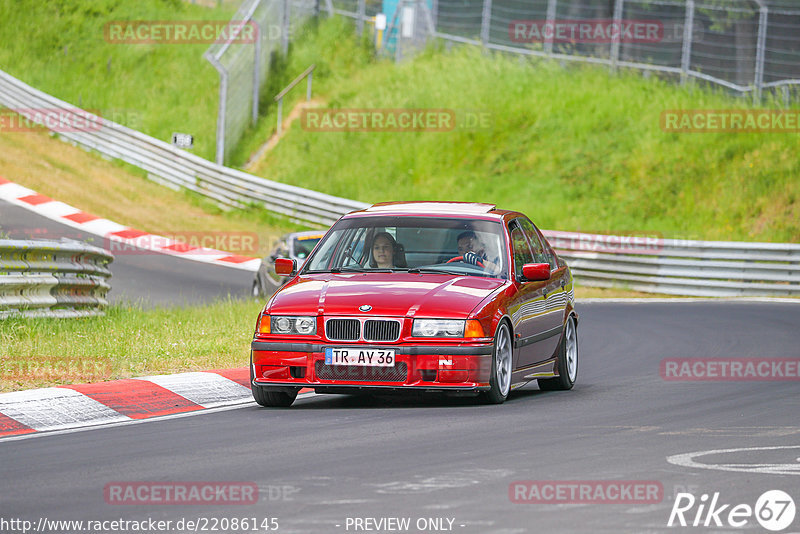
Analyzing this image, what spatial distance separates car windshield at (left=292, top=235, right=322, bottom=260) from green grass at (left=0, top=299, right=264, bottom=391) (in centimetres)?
425

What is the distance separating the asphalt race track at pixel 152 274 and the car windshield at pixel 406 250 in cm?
886

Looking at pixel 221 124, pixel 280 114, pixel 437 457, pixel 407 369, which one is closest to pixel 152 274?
pixel 221 124

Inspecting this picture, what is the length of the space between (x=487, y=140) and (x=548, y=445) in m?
29.2

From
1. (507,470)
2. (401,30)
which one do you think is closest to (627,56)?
(401,30)

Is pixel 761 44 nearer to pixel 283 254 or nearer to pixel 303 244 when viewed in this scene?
pixel 303 244

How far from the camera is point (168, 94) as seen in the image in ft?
142

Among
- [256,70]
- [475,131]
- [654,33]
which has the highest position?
[654,33]

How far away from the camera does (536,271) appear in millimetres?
10531

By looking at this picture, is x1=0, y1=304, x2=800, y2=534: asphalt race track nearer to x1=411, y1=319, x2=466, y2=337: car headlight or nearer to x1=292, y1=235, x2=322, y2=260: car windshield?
x1=411, y1=319, x2=466, y2=337: car headlight

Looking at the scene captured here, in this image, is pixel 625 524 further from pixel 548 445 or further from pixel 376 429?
pixel 376 429

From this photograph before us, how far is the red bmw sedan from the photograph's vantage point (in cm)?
962

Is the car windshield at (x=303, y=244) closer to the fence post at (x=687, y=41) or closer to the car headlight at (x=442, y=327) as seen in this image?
the car headlight at (x=442, y=327)

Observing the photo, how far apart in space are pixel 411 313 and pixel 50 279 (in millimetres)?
6156

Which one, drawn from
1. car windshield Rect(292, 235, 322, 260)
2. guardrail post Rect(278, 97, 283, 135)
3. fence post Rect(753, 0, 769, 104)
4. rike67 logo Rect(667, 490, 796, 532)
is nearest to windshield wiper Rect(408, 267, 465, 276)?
rike67 logo Rect(667, 490, 796, 532)
